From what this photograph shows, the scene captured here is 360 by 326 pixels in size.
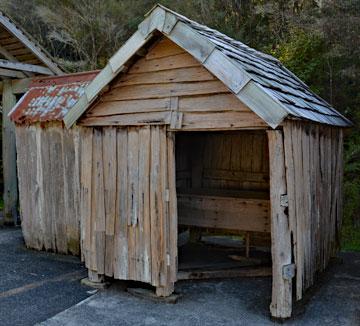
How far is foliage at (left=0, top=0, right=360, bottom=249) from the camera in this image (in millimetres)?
10211

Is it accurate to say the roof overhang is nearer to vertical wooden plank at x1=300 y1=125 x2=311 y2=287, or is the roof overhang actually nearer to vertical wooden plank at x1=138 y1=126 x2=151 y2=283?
vertical wooden plank at x1=138 y1=126 x2=151 y2=283

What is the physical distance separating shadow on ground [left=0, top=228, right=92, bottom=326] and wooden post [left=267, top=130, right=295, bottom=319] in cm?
264

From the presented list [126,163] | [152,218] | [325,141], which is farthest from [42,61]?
[325,141]

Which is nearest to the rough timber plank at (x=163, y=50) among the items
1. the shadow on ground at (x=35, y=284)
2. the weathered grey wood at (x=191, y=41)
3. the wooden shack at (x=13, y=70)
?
the weathered grey wood at (x=191, y=41)

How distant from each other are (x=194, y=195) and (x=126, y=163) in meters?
1.92

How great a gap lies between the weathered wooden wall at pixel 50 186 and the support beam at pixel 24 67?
160 cm

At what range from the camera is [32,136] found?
26.5 feet

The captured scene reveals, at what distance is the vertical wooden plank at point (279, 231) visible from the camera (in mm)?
4719

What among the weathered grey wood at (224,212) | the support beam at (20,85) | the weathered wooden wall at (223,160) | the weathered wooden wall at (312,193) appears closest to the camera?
the weathered wooden wall at (312,193)

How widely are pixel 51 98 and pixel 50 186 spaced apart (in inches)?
65.5

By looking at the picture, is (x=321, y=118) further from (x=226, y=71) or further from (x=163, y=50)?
(x=163, y=50)

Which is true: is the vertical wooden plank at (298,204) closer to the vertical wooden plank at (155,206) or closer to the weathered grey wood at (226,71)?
the weathered grey wood at (226,71)

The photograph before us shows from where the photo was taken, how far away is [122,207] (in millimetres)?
5730

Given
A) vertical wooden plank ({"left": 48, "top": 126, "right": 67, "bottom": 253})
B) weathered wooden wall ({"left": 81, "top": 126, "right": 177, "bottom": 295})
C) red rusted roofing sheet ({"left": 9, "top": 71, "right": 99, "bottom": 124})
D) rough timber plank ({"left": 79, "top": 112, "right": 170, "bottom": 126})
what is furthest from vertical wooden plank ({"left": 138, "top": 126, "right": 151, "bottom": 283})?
vertical wooden plank ({"left": 48, "top": 126, "right": 67, "bottom": 253})
